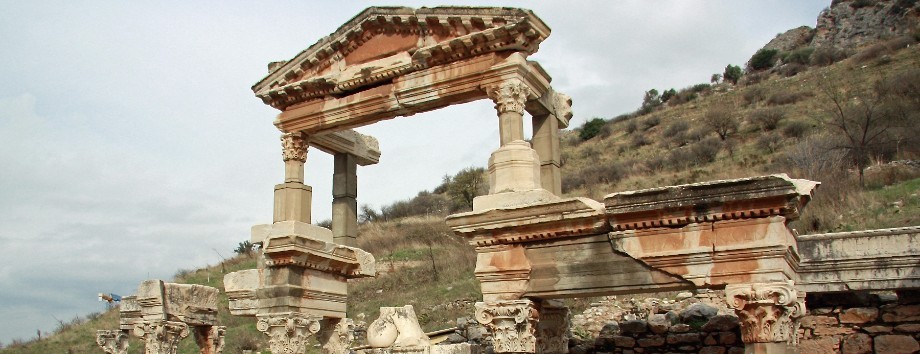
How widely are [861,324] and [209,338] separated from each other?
10489mm

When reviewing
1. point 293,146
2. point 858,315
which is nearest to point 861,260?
point 858,315

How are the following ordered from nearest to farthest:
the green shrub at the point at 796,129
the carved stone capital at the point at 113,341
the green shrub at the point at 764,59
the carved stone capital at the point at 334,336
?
the carved stone capital at the point at 334,336 → the carved stone capital at the point at 113,341 → the green shrub at the point at 796,129 → the green shrub at the point at 764,59

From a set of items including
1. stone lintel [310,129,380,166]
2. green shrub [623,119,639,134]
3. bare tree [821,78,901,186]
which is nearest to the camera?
stone lintel [310,129,380,166]

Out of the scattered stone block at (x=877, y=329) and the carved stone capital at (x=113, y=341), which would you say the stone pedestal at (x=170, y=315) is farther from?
the scattered stone block at (x=877, y=329)

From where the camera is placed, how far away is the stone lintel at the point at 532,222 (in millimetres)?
7730

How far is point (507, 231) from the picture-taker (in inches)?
325

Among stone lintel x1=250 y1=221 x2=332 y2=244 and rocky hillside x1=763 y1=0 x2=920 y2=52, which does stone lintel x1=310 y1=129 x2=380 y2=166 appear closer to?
stone lintel x1=250 y1=221 x2=332 y2=244

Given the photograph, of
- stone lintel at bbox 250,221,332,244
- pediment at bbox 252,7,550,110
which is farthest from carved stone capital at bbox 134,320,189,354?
pediment at bbox 252,7,550,110

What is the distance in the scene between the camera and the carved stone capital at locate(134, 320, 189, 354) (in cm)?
1271

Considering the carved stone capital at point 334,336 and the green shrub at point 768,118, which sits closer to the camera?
the carved stone capital at point 334,336

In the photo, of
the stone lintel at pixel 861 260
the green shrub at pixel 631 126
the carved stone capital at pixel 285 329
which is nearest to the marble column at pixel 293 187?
the carved stone capital at pixel 285 329

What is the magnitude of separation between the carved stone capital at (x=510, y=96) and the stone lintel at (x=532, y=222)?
232cm

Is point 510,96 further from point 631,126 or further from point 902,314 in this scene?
point 631,126

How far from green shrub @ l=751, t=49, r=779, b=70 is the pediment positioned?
4868 centimetres
